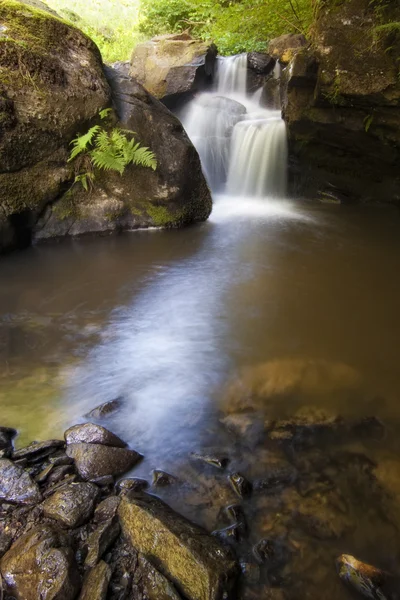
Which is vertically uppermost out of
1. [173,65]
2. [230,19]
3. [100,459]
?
[230,19]

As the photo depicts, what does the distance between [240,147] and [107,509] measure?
8.40 meters

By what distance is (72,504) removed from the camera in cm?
190

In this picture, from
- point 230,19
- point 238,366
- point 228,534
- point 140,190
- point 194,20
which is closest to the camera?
point 228,534

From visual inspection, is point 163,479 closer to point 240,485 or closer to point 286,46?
point 240,485

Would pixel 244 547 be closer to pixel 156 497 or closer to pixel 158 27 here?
pixel 156 497

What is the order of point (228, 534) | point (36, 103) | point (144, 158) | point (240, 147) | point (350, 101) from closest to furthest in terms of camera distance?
1. point (228, 534)
2. point (36, 103)
3. point (144, 158)
4. point (350, 101)
5. point (240, 147)

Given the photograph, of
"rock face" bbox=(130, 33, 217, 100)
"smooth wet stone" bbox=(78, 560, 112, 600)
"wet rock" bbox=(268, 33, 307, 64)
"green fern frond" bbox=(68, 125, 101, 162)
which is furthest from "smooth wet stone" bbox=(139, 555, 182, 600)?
"wet rock" bbox=(268, 33, 307, 64)

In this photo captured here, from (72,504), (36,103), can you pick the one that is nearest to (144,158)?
(36,103)

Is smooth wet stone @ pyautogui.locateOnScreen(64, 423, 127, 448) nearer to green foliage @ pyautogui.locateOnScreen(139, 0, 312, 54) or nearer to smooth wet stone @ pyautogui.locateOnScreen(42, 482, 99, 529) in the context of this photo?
smooth wet stone @ pyautogui.locateOnScreen(42, 482, 99, 529)

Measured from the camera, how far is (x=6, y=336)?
3668mm

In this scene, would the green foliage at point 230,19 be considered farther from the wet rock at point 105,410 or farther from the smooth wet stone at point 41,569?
the smooth wet stone at point 41,569

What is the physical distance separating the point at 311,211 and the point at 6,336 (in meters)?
6.22

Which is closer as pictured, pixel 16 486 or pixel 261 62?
pixel 16 486

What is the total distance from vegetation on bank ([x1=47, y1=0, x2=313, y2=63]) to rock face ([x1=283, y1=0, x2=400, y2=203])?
418 cm
